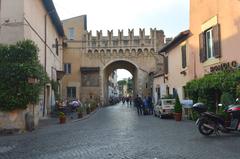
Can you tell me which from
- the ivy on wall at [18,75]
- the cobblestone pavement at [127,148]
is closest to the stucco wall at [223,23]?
the cobblestone pavement at [127,148]

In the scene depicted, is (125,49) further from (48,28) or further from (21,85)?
(21,85)

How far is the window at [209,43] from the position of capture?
18.0 m

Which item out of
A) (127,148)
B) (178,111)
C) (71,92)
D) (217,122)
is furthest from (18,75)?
(71,92)

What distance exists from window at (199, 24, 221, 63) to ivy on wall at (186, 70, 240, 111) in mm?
1332

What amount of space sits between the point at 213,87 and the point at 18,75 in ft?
28.8

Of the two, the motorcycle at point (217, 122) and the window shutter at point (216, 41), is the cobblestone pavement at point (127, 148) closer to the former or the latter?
the motorcycle at point (217, 122)

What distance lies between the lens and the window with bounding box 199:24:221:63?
18.0 meters

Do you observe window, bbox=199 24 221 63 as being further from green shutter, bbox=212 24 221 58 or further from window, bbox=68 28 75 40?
window, bbox=68 28 75 40

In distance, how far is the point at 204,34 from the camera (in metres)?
20.3

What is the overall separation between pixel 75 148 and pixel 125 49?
38.9 metres

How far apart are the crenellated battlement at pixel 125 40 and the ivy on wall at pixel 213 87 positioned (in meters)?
27.2

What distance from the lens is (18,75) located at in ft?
51.5

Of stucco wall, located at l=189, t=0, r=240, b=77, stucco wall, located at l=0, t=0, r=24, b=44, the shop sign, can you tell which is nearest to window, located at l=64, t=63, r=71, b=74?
stucco wall, located at l=189, t=0, r=240, b=77

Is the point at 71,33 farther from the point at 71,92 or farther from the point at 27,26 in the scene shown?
the point at 27,26
